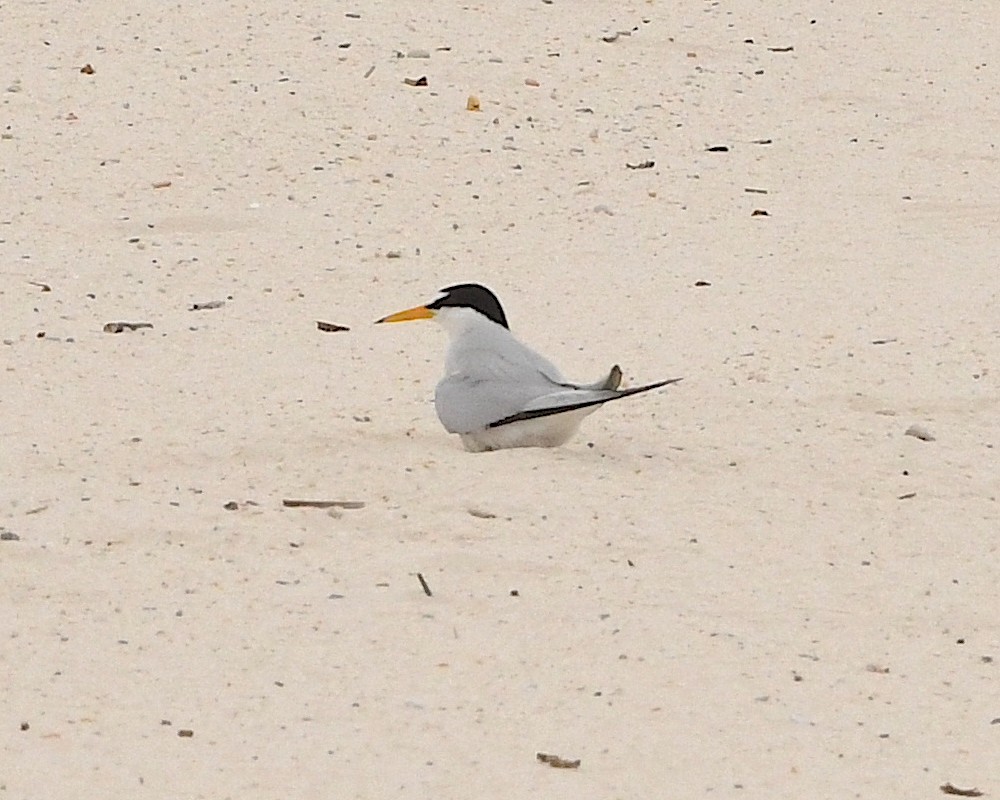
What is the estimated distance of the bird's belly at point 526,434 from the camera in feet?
14.6

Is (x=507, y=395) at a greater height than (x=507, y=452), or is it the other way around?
(x=507, y=395)

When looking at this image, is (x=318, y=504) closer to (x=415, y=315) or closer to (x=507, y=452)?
(x=507, y=452)

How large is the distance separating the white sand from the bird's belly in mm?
75

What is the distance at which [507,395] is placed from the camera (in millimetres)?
4441

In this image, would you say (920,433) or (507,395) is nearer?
(507,395)

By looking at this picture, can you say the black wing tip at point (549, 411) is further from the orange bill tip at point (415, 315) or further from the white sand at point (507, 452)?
the orange bill tip at point (415, 315)

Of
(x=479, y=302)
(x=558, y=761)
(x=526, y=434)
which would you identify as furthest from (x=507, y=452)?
(x=558, y=761)

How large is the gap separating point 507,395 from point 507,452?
0.13m

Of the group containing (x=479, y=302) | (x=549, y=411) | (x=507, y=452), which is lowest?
(x=507, y=452)

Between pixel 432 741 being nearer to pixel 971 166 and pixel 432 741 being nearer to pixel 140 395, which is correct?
pixel 140 395

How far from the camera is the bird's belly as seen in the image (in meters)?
4.44

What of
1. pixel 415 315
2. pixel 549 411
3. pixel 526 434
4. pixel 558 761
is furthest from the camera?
pixel 415 315

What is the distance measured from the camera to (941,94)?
829cm

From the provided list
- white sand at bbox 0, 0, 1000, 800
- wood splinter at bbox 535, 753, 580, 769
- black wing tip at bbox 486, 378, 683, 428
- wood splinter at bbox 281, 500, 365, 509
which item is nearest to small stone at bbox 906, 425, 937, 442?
white sand at bbox 0, 0, 1000, 800
